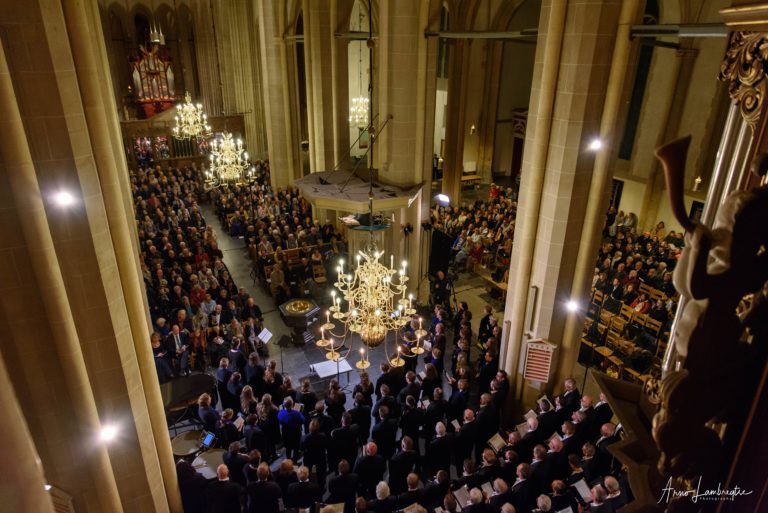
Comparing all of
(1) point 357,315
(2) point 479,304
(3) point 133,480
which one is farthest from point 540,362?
(3) point 133,480

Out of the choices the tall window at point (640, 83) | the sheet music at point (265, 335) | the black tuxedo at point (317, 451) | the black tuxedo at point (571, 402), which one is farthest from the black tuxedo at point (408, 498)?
the tall window at point (640, 83)

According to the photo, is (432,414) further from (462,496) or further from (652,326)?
(652,326)

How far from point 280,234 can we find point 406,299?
6548mm

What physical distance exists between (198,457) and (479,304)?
27.3ft

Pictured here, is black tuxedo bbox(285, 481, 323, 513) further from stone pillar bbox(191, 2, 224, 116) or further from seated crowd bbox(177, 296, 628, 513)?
stone pillar bbox(191, 2, 224, 116)

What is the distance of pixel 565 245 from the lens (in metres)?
8.27

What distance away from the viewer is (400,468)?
289 inches

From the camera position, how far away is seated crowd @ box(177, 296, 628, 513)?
657 cm

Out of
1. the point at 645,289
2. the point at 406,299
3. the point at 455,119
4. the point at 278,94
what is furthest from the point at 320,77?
the point at 645,289

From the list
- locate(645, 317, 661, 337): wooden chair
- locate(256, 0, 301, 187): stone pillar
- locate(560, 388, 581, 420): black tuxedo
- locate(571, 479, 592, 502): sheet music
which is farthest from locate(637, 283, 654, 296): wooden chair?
locate(256, 0, 301, 187): stone pillar

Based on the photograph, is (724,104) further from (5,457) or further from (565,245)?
(5,457)

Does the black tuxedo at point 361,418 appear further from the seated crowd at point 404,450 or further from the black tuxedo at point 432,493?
the black tuxedo at point 432,493

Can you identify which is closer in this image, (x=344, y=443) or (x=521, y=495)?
(x=521, y=495)

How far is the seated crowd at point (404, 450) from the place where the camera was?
6.57 m
